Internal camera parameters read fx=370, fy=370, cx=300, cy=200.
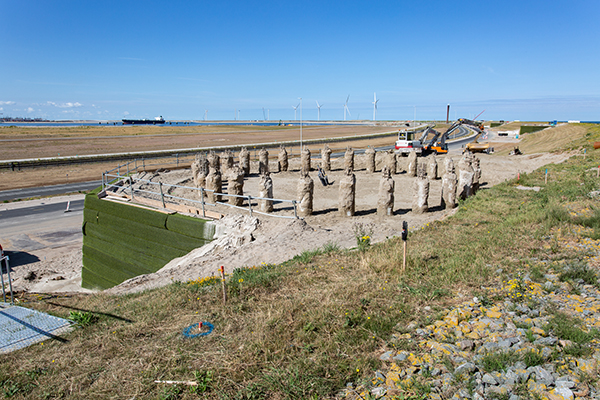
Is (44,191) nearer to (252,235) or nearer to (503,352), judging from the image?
(252,235)

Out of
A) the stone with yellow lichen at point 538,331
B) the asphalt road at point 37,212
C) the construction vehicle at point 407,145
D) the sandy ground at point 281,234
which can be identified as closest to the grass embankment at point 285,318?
the stone with yellow lichen at point 538,331

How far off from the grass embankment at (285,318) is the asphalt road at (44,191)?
24.8 meters

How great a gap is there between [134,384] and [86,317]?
9.18 feet

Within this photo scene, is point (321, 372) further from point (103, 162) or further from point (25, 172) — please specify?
point (103, 162)

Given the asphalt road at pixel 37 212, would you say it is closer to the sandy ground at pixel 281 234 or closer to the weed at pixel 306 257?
the sandy ground at pixel 281 234

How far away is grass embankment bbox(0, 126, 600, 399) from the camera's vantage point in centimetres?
507

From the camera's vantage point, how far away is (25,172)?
3769 centimetres

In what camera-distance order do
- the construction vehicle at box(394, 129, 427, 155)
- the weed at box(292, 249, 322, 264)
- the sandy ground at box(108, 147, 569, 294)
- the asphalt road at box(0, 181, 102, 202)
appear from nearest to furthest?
the weed at box(292, 249, 322, 264)
the sandy ground at box(108, 147, 569, 294)
the asphalt road at box(0, 181, 102, 202)
the construction vehicle at box(394, 129, 427, 155)

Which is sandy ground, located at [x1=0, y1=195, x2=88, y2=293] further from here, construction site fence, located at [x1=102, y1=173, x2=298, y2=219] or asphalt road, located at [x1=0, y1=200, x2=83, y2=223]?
construction site fence, located at [x1=102, y1=173, x2=298, y2=219]

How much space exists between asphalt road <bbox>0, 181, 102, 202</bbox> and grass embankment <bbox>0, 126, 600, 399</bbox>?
24.8 meters

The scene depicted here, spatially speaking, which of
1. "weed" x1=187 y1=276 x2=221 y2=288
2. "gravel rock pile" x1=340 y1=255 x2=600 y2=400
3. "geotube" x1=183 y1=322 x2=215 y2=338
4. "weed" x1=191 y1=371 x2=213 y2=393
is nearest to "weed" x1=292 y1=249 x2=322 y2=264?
"weed" x1=187 y1=276 x2=221 y2=288

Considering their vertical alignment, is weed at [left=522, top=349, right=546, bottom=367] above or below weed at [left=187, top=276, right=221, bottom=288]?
above

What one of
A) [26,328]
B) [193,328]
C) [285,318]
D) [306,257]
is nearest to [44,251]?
[26,328]

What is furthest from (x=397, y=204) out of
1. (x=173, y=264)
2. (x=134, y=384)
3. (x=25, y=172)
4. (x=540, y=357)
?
(x=25, y=172)
